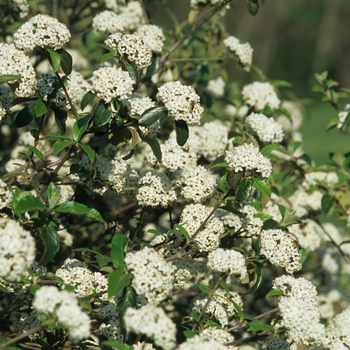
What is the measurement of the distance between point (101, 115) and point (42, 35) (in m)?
0.52

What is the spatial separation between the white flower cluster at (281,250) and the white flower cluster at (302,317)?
0.21 metres

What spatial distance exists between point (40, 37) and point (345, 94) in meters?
2.88

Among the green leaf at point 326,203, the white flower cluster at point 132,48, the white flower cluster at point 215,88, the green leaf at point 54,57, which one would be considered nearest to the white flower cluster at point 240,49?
the white flower cluster at point 215,88

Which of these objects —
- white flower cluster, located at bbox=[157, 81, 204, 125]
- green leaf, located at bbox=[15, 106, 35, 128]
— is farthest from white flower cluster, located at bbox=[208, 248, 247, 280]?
green leaf, located at bbox=[15, 106, 35, 128]

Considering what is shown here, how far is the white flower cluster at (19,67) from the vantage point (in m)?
2.93

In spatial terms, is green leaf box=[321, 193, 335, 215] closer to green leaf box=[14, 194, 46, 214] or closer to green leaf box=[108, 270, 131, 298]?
green leaf box=[108, 270, 131, 298]

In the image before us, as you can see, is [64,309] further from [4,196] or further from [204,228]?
[204,228]

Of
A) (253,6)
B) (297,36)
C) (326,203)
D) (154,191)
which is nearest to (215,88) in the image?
(253,6)

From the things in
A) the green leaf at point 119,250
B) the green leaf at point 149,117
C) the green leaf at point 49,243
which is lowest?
the green leaf at point 49,243

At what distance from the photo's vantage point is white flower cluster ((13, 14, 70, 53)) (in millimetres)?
2912

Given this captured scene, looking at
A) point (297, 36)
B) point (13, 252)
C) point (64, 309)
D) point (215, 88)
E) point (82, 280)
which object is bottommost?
point (82, 280)

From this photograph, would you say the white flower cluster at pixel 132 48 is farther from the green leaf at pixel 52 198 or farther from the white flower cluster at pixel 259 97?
the white flower cluster at pixel 259 97

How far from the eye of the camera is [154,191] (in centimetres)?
325

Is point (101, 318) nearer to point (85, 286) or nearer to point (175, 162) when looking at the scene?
point (85, 286)
